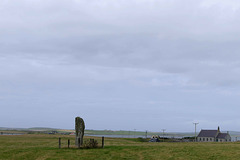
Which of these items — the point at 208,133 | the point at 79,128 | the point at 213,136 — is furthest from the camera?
the point at 208,133

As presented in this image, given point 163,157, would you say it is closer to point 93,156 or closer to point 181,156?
point 181,156

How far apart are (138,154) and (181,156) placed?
5.35m

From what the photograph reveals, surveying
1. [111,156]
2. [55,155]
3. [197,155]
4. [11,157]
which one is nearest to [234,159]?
[197,155]

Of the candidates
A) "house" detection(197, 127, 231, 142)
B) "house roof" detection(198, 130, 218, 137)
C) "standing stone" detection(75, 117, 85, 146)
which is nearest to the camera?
A: "standing stone" detection(75, 117, 85, 146)

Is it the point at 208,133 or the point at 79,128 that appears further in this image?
the point at 208,133

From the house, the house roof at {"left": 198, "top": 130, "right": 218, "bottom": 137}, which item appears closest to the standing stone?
the house

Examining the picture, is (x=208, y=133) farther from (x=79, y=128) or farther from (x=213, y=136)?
(x=79, y=128)

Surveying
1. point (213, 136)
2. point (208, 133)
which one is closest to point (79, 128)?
point (213, 136)

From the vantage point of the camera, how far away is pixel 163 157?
31875 mm

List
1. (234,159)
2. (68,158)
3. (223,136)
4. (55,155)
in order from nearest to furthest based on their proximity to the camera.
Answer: (234,159), (68,158), (55,155), (223,136)

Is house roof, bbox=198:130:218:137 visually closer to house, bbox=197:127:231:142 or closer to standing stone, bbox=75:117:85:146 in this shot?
house, bbox=197:127:231:142

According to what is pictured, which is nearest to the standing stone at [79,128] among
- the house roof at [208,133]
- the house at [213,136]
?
the house at [213,136]

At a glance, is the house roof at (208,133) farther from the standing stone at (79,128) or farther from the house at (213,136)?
the standing stone at (79,128)

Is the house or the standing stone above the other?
the standing stone
